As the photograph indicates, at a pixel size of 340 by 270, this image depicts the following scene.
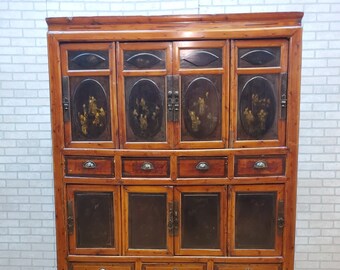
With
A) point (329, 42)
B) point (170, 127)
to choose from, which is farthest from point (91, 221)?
point (329, 42)

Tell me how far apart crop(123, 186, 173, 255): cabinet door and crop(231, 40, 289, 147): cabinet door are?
0.74m

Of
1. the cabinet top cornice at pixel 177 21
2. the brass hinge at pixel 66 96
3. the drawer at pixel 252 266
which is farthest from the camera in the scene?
the drawer at pixel 252 266

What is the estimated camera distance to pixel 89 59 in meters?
2.45

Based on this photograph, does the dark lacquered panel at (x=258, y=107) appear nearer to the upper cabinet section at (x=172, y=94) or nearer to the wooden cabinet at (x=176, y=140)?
the wooden cabinet at (x=176, y=140)

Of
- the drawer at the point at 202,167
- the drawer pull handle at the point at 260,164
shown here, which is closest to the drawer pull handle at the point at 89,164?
the drawer at the point at 202,167

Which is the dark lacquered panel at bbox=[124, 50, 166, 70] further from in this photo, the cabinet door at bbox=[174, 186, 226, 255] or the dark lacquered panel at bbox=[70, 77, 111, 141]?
the cabinet door at bbox=[174, 186, 226, 255]

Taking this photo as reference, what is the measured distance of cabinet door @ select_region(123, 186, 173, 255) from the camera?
254cm

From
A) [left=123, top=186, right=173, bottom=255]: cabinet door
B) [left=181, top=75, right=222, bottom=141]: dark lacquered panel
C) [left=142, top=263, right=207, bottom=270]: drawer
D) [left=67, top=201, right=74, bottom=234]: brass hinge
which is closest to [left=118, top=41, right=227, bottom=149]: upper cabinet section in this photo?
[left=181, top=75, right=222, bottom=141]: dark lacquered panel

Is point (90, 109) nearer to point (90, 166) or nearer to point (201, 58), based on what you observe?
point (90, 166)

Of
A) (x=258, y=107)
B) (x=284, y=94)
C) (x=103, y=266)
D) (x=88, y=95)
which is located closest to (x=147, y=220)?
(x=103, y=266)

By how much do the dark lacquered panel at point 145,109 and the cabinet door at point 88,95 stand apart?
0.12 meters

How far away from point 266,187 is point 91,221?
1.42 meters

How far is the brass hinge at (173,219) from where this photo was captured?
254 cm

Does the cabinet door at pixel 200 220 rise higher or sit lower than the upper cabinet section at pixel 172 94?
lower
